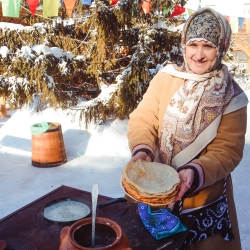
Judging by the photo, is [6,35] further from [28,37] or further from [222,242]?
[222,242]

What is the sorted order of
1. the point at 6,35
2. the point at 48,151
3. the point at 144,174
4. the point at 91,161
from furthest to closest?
the point at 6,35, the point at 91,161, the point at 48,151, the point at 144,174

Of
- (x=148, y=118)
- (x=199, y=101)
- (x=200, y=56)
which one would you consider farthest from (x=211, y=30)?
(x=148, y=118)

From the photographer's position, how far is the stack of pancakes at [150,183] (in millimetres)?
950

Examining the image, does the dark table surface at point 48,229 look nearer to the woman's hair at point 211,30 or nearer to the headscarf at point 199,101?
the headscarf at point 199,101

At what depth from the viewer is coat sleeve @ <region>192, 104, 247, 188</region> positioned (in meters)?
1.11

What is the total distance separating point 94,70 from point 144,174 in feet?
12.5

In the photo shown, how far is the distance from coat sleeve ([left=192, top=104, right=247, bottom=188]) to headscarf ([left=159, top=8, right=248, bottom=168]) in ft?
0.09

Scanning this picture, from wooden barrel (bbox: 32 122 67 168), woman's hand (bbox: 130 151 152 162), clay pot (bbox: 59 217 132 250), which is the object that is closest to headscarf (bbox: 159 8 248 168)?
woman's hand (bbox: 130 151 152 162)

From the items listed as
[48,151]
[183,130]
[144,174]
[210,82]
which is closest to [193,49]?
[210,82]

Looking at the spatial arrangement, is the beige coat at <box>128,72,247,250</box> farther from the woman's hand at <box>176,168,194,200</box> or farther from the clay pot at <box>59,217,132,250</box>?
the clay pot at <box>59,217,132,250</box>

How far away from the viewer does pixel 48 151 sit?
12.7ft

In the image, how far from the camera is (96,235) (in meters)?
0.87

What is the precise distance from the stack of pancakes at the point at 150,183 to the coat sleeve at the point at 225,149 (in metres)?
0.15

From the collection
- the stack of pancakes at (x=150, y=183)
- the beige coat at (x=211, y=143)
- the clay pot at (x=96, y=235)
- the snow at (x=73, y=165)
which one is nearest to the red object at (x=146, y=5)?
the snow at (x=73, y=165)
